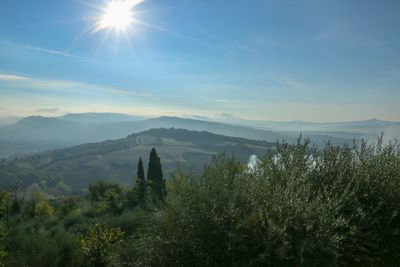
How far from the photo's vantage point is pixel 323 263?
16.0 feet

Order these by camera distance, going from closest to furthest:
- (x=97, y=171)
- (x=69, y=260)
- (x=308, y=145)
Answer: (x=308, y=145)
(x=69, y=260)
(x=97, y=171)

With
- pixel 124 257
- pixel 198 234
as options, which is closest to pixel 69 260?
pixel 124 257

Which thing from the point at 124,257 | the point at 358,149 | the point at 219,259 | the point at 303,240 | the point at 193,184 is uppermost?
the point at 358,149

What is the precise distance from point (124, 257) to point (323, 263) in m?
2.85

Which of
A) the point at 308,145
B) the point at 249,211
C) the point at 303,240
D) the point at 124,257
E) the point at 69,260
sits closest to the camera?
the point at 303,240

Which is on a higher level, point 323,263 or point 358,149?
point 358,149

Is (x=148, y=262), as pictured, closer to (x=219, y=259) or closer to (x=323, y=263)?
(x=219, y=259)

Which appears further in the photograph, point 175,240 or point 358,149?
point 358,149

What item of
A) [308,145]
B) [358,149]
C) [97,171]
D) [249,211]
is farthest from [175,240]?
[97,171]

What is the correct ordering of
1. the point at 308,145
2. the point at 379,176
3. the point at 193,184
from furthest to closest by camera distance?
the point at 308,145 → the point at 379,176 → the point at 193,184

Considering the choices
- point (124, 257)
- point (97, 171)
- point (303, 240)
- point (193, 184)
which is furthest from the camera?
point (97, 171)

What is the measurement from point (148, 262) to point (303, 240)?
2.00 metres

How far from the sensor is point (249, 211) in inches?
199

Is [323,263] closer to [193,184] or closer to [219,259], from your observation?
[219,259]
